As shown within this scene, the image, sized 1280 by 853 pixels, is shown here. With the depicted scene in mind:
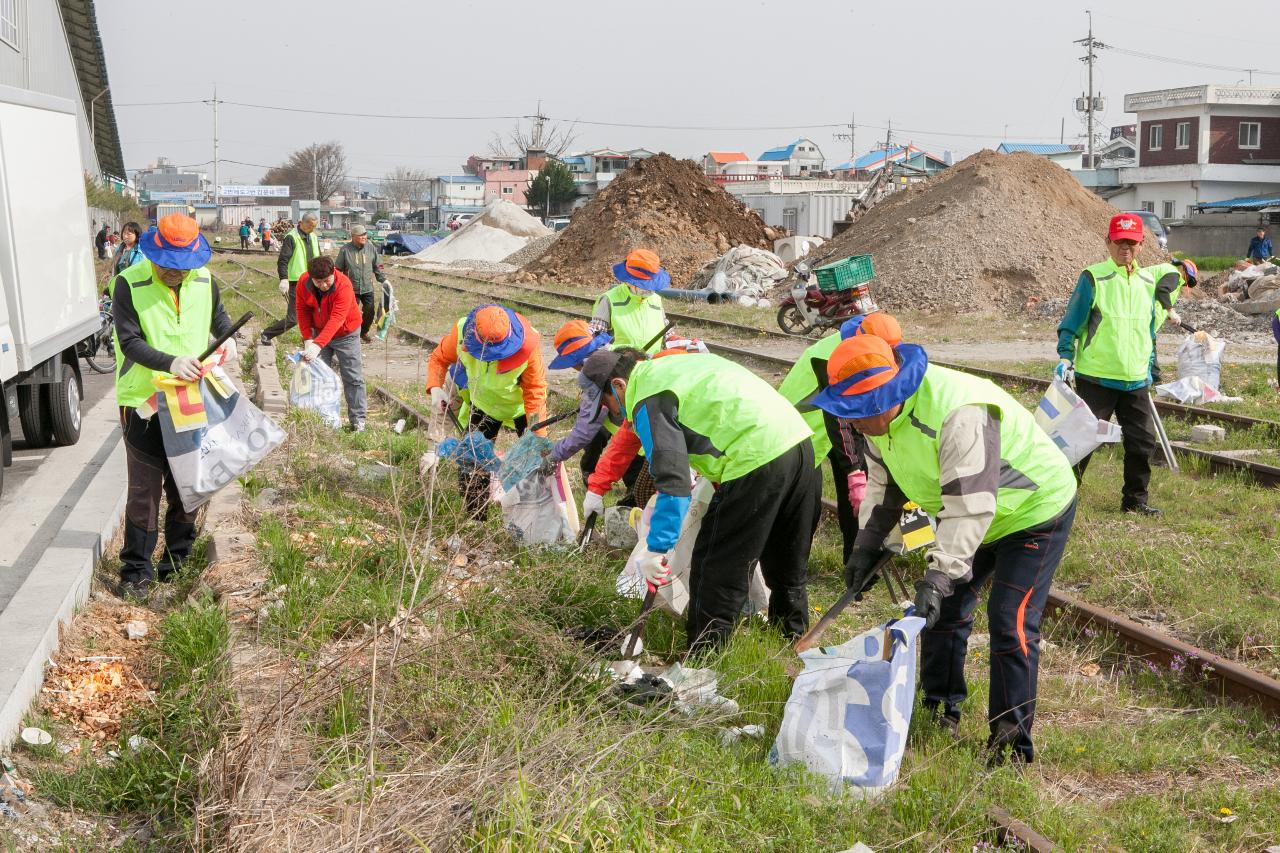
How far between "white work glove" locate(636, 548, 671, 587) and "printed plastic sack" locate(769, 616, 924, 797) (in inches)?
30.4

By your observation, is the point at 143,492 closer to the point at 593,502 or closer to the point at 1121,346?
the point at 593,502

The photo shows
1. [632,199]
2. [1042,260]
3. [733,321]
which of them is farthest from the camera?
[632,199]

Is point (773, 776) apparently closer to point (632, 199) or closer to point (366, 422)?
point (366, 422)

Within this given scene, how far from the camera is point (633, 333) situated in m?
8.12

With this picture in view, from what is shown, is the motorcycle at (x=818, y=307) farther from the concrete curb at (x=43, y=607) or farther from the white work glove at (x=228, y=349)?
the white work glove at (x=228, y=349)

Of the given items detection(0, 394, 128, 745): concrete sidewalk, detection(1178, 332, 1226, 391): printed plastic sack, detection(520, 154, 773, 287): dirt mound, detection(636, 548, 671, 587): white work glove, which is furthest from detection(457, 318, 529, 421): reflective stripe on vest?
detection(520, 154, 773, 287): dirt mound

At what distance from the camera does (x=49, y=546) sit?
695 centimetres

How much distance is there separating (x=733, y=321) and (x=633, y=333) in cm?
1365

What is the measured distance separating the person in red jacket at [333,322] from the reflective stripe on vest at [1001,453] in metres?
7.11

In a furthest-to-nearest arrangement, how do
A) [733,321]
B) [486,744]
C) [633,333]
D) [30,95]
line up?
[733,321] → [30,95] → [633,333] → [486,744]

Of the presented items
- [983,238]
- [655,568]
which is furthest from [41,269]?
[983,238]

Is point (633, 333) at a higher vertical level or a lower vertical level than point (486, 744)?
higher

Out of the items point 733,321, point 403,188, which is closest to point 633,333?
point 733,321

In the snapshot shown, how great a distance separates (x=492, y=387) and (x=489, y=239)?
43.8 m
